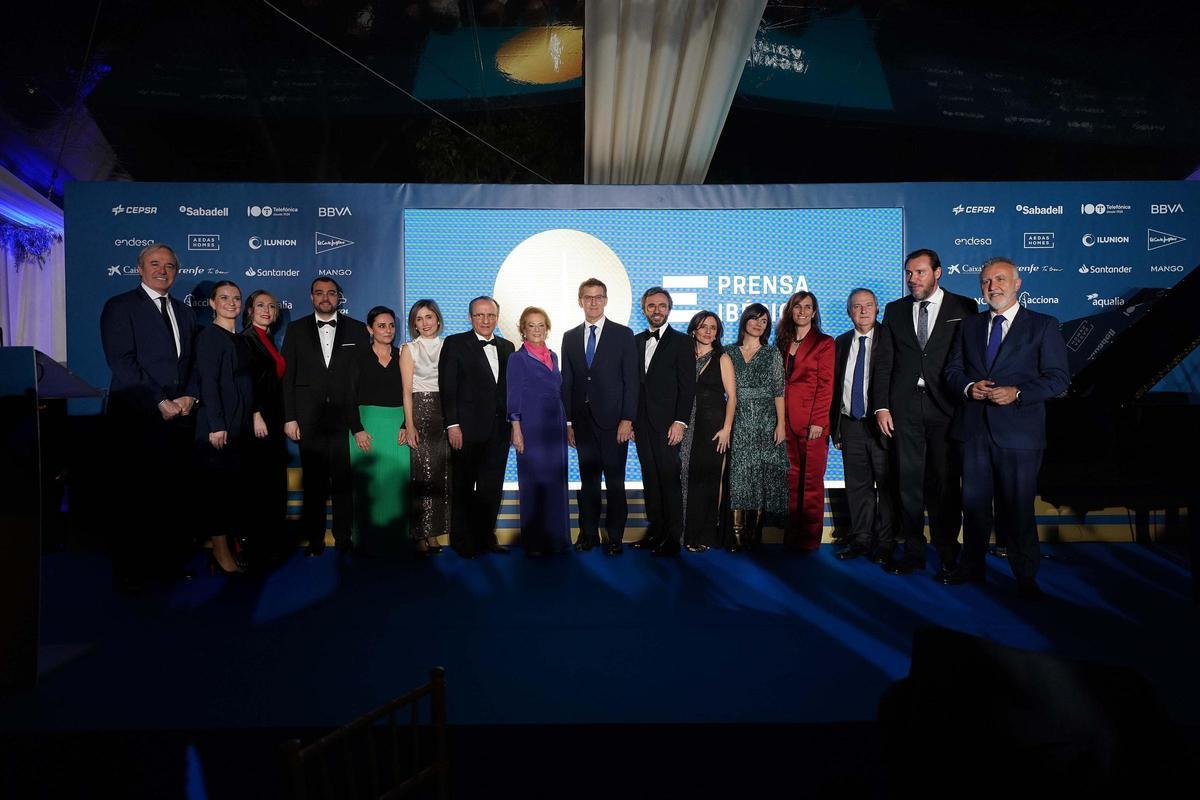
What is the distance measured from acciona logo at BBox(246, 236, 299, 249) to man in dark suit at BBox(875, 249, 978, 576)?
431cm

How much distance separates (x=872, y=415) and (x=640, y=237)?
218cm

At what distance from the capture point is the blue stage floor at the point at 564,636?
2.77 meters

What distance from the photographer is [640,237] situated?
5.74 m

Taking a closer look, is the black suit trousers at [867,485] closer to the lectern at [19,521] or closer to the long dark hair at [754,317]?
the long dark hair at [754,317]

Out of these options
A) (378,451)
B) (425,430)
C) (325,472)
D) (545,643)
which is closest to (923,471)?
(545,643)

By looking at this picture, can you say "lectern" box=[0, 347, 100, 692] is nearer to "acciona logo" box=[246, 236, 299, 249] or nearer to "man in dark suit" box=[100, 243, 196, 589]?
"man in dark suit" box=[100, 243, 196, 589]

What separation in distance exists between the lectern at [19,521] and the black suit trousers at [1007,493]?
4.38 metres

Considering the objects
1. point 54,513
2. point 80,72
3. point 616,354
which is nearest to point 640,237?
point 616,354

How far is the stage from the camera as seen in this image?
261cm

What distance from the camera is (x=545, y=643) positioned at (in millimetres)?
3412

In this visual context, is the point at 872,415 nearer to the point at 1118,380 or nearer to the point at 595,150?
the point at 1118,380

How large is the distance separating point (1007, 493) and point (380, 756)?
11.0ft

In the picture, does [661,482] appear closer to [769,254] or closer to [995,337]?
[769,254]

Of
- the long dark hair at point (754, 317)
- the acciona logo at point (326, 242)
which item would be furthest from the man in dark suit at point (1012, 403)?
the acciona logo at point (326, 242)
